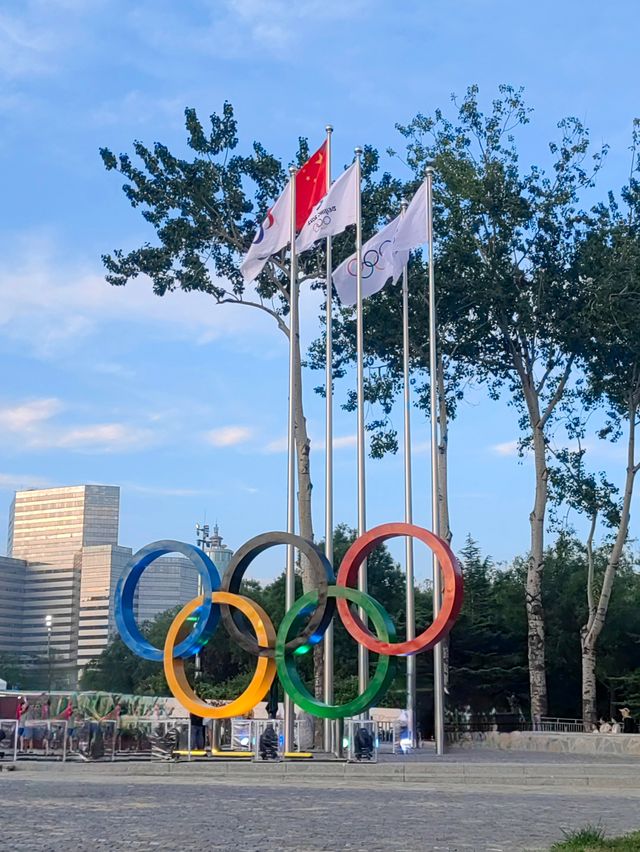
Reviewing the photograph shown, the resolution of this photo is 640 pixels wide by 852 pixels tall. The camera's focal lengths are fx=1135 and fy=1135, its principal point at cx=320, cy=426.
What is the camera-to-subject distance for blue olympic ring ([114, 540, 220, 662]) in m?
25.2

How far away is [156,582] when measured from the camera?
154875mm

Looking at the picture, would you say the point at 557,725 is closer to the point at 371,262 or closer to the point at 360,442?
the point at 360,442

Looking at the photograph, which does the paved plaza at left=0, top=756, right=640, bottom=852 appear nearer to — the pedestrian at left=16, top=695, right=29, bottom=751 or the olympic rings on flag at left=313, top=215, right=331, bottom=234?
the pedestrian at left=16, top=695, right=29, bottom=751

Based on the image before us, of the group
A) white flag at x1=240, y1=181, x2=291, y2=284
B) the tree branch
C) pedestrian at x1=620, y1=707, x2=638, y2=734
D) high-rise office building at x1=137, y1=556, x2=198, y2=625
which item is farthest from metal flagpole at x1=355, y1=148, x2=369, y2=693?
high-rise office building at x1=137, y1=556, x2=198, y2=625

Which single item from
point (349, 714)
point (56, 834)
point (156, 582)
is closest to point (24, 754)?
point (349, 714)

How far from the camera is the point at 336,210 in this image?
90.9 ft

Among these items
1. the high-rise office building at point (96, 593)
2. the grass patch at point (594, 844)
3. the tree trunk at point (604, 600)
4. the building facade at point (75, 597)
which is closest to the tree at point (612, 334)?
the tree trunk at point (604, 600)

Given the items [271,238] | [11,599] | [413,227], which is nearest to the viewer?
[413,227]

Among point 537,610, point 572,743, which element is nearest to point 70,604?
point 537,610

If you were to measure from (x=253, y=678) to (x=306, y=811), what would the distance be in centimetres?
1168

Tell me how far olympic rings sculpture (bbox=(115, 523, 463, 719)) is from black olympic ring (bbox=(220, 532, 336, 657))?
2cm

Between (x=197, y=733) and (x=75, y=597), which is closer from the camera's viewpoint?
(x=197, y=733)

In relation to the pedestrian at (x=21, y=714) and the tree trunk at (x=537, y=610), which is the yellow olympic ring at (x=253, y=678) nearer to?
the pedestrian at (x=21, y=714)

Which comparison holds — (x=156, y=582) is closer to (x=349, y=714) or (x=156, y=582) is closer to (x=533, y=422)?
(x=533, y=422)
